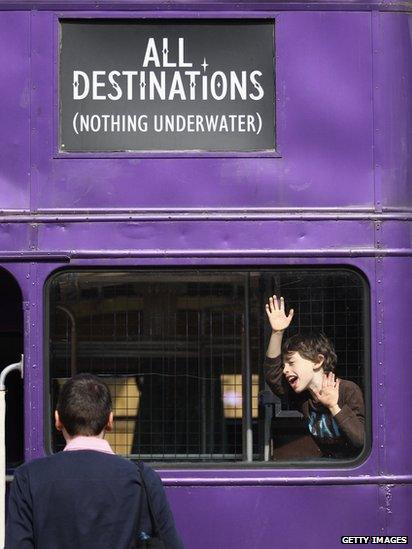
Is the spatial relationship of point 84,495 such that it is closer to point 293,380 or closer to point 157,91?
point 293,380

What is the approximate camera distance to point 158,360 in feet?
16.2

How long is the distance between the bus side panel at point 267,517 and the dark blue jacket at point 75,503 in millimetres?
1401

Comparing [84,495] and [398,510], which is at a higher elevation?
[84,495]

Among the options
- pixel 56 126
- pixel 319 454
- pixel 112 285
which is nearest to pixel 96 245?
pixel 112 285

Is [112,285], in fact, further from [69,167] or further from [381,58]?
[381,58]

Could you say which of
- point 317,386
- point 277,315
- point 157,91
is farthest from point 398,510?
→ point 157,91

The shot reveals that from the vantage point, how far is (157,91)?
16.6 feet

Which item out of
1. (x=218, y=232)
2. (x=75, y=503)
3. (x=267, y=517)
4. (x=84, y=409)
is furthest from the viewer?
(x=218, y=232)

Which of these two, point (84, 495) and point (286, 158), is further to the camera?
point (286, 158)

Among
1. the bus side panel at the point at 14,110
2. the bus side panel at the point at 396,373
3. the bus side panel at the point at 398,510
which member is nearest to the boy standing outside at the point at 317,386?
the bus side panel at the point at 396,373

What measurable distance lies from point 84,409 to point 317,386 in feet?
5.75

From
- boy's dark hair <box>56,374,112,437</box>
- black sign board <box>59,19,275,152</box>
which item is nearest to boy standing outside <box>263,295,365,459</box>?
black sign board <box>59,19,275,152</box>

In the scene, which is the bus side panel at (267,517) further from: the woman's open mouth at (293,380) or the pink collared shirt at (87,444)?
the pink collared shirt at (87,444)

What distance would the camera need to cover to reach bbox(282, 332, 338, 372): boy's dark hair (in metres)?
5.00
